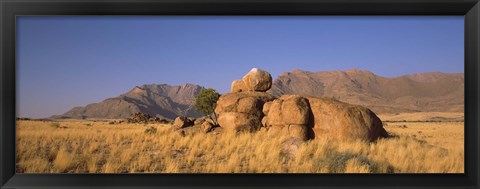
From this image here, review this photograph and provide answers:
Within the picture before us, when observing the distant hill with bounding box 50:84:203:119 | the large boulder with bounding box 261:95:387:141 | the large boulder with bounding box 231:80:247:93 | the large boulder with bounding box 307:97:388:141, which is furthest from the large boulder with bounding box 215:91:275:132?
the distant hill with bounding box 50:84:203:119

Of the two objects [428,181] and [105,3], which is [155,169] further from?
[428,181]

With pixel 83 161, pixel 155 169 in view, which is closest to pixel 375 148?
pixel 155 169

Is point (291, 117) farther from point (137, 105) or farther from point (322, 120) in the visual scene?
point (137, 105)

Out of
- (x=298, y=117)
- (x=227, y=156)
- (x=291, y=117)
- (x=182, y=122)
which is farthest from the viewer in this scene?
(x=182, y=122)

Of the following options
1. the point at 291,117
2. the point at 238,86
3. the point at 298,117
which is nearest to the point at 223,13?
the point at 298,117

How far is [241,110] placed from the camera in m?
17.0

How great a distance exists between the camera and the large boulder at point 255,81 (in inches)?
727

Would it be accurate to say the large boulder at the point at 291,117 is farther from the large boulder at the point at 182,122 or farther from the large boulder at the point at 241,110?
the large boulder at the point at 182,122

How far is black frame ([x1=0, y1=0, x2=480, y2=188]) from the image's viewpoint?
20.8ft

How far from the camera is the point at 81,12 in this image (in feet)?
20.9

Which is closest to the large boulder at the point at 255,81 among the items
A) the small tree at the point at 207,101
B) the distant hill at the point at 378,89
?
the small tree at the point at 207,101

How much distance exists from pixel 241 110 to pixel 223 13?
425 inches

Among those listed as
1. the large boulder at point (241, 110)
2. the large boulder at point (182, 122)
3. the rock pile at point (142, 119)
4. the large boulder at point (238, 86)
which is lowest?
the rock pile at point (142, 119)

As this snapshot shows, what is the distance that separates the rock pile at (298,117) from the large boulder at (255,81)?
46 cm
